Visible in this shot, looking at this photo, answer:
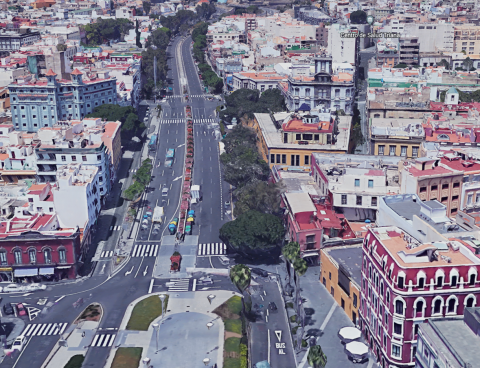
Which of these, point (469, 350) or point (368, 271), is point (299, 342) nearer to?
point (368, 271)

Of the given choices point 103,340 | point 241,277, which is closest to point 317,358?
point 241,277

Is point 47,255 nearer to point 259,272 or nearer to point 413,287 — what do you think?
point 259,272

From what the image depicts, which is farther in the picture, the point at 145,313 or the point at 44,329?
the point at 145,313

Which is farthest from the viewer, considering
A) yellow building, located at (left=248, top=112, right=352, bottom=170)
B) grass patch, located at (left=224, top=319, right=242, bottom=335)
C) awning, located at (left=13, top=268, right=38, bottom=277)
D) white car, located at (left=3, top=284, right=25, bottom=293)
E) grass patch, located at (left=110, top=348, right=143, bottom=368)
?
yellow building, located at (left=248, top=112, right=352, bottom=170)

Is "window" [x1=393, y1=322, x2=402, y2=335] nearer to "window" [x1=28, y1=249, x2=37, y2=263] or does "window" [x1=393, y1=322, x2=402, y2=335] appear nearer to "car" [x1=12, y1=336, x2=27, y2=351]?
"car" [x1=12, y1=336, x2=27, y2=351]

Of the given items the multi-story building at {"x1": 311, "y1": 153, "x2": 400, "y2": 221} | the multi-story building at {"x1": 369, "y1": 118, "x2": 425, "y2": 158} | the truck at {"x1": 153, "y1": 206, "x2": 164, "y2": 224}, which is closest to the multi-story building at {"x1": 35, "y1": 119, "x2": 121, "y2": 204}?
the truck at {"x1": 153, "y1": 206, "x2": 164, "y2": 224}

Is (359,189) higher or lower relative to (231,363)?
higher
